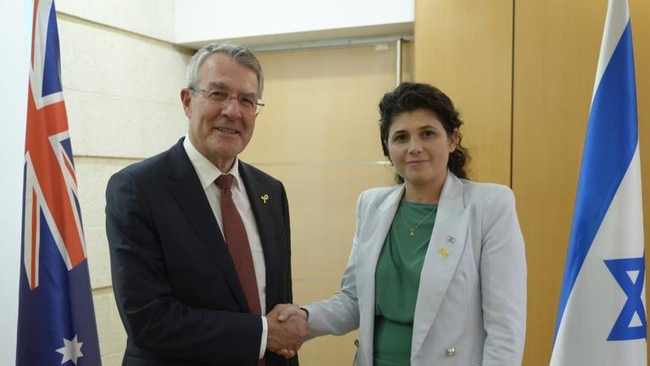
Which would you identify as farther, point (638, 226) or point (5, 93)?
point (5, 93)

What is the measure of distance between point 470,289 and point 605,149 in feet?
1.87

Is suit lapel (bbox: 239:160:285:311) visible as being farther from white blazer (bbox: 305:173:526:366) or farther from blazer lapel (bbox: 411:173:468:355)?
blazer lapel (bbox: 411:173:468:355)

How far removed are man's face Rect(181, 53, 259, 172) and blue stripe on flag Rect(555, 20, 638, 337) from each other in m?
1.03

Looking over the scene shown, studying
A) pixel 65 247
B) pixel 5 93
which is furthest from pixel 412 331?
pixel 5 93

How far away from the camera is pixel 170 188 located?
180 cm

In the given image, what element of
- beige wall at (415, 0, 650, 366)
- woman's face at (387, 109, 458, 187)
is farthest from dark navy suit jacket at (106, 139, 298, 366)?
beige wall at (415, 0, 650, 366)

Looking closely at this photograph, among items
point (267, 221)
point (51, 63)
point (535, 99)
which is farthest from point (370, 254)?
point (535, 99)

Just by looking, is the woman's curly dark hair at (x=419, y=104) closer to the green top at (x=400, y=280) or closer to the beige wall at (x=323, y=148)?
the green top at (x=400, y=280)

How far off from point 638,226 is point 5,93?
2.63 m

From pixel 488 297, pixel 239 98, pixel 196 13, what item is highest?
pixel 196 13

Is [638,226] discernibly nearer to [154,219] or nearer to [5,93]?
[154,219]

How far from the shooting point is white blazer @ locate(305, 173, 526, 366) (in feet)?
5.70

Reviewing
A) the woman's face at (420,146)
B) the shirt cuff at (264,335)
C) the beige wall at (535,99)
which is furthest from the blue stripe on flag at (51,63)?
the beige wall at (535,99)

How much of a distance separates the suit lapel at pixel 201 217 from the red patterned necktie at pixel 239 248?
0.05 metres
